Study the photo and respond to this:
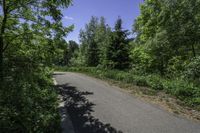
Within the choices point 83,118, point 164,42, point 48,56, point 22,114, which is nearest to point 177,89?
point 83,118

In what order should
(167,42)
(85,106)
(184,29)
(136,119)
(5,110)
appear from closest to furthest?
(5,110)
(136,119)
(85,106)
(184,29)
(167,42)

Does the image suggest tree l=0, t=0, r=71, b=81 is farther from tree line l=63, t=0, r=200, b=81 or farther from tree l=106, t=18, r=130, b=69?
tree l=106, t=18, r=130, b=69

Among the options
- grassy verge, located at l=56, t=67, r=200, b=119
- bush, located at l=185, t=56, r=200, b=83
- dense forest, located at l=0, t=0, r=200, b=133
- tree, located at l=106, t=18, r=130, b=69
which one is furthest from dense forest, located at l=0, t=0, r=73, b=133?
tree, located at l=106, t=18, r=130, b=69

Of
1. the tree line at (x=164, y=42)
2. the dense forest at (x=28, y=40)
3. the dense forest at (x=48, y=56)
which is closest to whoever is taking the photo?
the dense forest at (x=48, y=56)

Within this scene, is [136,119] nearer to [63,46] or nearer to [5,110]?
[5,110]

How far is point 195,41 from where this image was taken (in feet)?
57.2

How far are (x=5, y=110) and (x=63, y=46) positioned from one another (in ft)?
18.1

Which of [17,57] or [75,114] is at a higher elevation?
[17,57]

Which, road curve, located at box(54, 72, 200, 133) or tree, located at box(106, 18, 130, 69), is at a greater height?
tree, located at box(106, 18, 130, 69)

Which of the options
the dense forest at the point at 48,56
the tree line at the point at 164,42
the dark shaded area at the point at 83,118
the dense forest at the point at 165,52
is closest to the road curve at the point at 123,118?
the dark shaded area at the point at 83,118

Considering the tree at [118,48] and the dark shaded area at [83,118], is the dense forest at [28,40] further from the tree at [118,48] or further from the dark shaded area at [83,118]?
the tree at [118,48]

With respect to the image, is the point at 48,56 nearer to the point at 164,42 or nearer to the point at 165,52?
the point at 164,42

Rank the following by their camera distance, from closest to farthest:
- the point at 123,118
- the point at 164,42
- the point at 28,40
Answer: the point at 123,118 → the point at 28,40 → the point at 164,42

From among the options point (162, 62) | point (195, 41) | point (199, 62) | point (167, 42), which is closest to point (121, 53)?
point (162, 62)
